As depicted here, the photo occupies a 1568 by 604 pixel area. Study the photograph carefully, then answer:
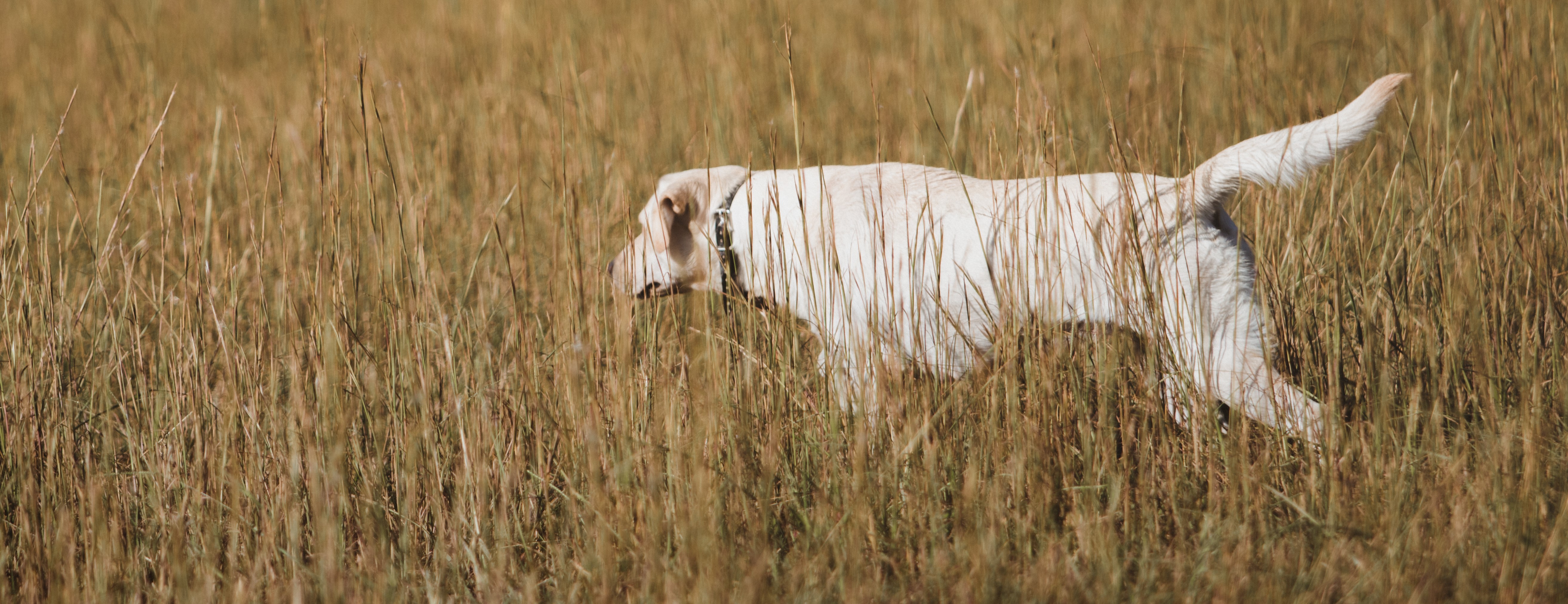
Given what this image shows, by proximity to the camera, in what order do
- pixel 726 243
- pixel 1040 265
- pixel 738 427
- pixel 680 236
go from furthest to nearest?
pixel 680 236 → pixel 726 243 → pixel 1040 265 → pixel 738 427

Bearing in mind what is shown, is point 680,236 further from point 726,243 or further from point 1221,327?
point 1221,327

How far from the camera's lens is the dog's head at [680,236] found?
2709 millimetres

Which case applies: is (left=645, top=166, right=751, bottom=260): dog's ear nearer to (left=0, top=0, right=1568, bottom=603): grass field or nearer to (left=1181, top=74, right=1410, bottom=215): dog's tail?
(left=0, top=0, right=1568, bottom=603): grass field

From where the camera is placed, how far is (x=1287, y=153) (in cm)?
204

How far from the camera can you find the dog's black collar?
8.41 feet

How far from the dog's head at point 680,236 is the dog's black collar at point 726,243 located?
1 centimetres

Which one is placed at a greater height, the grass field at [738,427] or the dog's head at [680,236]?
the dog's head at [680,236]

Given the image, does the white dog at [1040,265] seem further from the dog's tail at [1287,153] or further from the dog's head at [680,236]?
the dog's head at [680,236]

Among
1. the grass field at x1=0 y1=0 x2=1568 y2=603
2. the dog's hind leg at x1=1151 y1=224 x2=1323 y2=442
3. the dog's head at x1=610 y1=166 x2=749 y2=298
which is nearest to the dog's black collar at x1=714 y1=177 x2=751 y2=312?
the dog's head at x1=610 y1=166 x2=749 y2=298

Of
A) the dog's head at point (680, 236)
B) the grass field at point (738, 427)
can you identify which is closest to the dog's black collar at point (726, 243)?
the dog's head at point (680, 236)

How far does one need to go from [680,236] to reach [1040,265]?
41.7 inches

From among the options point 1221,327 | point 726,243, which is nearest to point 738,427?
point 726,243

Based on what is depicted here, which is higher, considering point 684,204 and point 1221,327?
point 684,204

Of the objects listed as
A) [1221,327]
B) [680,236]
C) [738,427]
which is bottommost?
[738,427]
